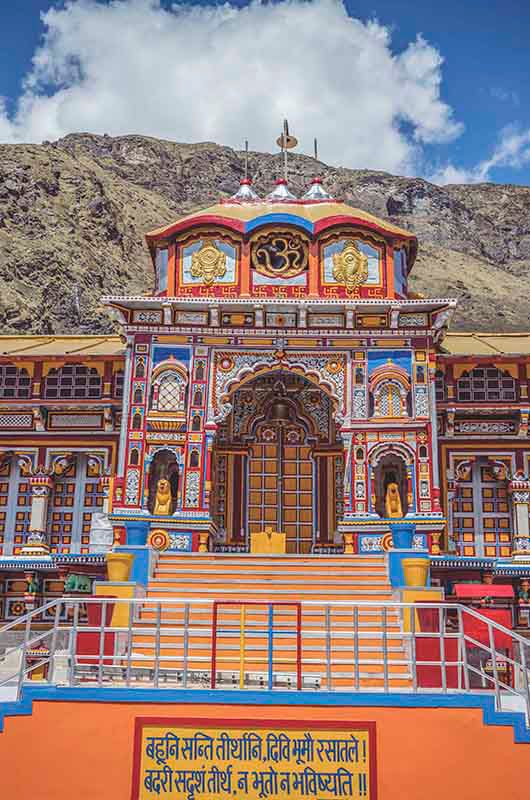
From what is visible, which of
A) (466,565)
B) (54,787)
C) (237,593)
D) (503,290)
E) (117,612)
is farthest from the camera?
(503,290)

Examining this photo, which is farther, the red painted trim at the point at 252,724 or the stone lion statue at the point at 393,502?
the stone lion statue at the point at 393,502

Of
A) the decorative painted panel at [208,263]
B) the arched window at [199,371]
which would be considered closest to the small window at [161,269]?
the decorative painted panel at [208,263]

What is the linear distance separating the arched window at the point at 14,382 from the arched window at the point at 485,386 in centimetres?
1111

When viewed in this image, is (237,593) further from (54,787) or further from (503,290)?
(503,290)

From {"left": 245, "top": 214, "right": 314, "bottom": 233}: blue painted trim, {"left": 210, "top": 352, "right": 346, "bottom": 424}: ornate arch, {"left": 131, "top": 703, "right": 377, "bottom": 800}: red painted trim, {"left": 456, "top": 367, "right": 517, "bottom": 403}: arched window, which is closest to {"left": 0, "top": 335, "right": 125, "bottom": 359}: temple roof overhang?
{"left": 210, "top": 352, "right": 346, "bottom": 424}: ornate arch

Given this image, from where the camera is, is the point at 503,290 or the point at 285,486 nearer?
the point at 285,486

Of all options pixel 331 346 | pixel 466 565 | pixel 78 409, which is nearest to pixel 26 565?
pixel 78 409

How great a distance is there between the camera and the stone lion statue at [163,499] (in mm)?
21016

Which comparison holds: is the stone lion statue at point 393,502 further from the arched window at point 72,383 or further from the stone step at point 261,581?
the arched window at point 72,383

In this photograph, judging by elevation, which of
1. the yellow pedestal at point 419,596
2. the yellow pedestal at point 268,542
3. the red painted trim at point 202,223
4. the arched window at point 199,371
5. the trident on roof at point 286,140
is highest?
the trident on roof at point 286,140

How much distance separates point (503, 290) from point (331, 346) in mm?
59079

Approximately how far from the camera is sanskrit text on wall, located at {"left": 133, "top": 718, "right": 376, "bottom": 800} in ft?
34.4

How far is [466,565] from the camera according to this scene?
20.7m

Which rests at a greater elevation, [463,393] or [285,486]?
[463,393]
